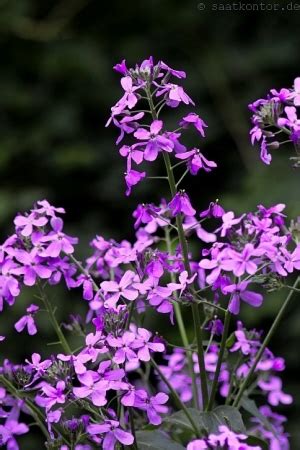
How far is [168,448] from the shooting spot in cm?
90

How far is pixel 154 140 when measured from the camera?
0.85 metres

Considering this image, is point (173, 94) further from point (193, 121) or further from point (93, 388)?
point (93, 388)

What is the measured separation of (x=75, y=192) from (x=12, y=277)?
1933 millimetres

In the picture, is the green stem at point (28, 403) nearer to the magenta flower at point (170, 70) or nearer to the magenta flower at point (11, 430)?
the magenta flower at point (11, 430)

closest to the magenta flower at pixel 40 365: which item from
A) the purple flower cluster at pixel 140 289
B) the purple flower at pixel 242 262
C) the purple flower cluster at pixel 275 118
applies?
the purple flower cluster at pixel 140 289

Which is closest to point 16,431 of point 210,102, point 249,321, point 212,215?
point 212,215

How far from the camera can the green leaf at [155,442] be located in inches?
35.6

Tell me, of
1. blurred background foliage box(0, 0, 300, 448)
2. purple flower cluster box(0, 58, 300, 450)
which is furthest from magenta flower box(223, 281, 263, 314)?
blurred background foliage box(0, 0, 300, 448)

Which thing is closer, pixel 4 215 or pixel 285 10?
pixel 4 215

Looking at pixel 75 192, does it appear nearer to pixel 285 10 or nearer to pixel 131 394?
pixel 285 10

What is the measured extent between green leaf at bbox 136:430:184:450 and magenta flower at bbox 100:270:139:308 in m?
0.17

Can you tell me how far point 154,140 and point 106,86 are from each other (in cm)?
214

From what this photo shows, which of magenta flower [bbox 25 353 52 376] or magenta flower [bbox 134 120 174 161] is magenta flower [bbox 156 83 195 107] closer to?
magenta flower [bbox 134 120 174 161]

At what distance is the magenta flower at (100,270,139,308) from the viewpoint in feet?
2.80
